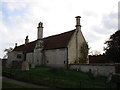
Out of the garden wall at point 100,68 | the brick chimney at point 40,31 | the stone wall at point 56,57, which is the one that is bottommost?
the garden wall at point 100,68

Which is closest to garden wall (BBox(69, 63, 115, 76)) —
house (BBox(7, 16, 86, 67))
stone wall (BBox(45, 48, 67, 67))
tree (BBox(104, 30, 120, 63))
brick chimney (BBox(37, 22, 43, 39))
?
house (BBox(7, 16, 86, 67))

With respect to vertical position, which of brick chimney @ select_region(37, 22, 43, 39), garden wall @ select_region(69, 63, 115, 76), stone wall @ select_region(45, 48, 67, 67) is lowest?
garden wall @ select_region(69, 63, 115, 76)

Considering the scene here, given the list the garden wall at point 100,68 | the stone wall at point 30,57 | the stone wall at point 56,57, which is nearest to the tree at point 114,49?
the stone wall at point 56,57

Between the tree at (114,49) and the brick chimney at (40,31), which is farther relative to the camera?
the brick chimney at (40,31)

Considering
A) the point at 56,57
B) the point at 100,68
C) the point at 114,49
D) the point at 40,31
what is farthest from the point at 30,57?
the point at 100,68

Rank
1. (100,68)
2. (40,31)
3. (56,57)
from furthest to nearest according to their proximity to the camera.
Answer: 1. (40,31)
2. (56,57)
3. (100,68)

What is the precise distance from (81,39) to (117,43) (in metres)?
10.4

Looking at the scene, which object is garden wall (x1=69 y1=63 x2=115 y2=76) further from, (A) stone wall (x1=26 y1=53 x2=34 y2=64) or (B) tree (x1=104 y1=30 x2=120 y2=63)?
(A) stone wall (x1=26 y1=53 x2=34 y2=64)

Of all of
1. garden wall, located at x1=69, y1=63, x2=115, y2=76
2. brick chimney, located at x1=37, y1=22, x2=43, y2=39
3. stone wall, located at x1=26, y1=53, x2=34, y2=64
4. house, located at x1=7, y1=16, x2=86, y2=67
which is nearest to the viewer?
garden wall, located at x1=69, y1=63, x2=115, y2=76

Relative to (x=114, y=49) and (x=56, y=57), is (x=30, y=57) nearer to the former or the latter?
(x=56, y=57)

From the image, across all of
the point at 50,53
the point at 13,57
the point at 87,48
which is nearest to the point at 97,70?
the point at 87,48

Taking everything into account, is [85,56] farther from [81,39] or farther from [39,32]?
[39,32]

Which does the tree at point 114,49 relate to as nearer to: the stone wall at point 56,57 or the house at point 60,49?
the house at point 60,49

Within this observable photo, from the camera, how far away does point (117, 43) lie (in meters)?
50.3
